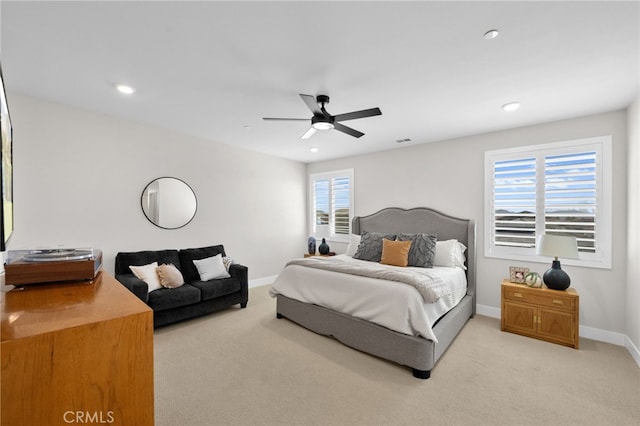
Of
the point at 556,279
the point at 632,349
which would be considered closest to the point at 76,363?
the point at 556,279

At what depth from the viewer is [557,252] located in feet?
10.1

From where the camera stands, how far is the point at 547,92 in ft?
9.09

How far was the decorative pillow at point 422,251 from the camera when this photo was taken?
148 inches

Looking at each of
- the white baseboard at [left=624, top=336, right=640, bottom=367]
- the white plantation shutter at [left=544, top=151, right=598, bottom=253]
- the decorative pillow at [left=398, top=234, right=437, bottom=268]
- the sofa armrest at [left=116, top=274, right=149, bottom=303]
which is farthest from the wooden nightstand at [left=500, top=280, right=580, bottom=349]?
the sofa armrest at [left=116, top=274, right=149, bottom=303]

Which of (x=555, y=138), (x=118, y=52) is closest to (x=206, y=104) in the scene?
(x=118, y=52)

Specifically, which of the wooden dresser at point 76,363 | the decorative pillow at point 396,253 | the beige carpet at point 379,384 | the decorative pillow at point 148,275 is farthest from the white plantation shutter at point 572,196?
the decorative pillow at point 148,275

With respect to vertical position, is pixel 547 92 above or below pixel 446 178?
above

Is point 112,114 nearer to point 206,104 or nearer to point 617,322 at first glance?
point 206,104

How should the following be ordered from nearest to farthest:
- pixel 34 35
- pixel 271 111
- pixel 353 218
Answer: pixel 34 35
pixel 271 111
pixel 353 218

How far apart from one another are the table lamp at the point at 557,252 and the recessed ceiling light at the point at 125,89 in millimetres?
4598

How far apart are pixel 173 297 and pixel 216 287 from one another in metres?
0.56

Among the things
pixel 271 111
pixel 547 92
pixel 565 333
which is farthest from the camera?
pixel 271 111

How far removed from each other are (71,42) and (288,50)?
1.53 m

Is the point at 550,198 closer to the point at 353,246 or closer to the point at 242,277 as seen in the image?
the point at 353,246
